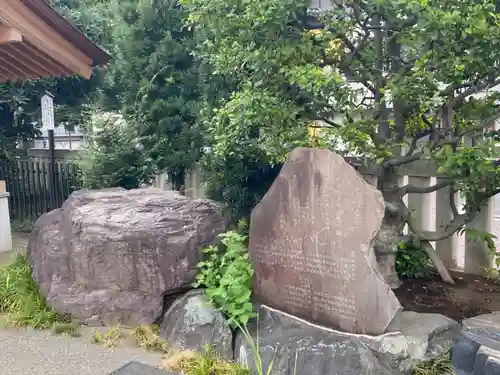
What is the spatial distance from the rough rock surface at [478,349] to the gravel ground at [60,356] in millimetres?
2245

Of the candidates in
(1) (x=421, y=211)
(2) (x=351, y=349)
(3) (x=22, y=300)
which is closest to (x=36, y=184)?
(3) (x=22, y=300)

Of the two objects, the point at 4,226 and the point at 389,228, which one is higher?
the point at 389,228

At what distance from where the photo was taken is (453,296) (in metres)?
5.12

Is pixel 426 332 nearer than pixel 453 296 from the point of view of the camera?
Yes

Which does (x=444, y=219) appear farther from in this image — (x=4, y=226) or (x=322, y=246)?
(x=4, y=226)

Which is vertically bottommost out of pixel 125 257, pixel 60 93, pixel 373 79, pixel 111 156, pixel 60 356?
pixel 60 356

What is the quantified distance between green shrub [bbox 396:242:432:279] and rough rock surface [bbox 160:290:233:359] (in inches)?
90.0

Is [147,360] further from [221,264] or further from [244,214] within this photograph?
[244,214]

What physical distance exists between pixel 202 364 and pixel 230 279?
749 millimetres

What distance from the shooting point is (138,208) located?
5.25 metres

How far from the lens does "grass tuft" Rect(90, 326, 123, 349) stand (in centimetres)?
463

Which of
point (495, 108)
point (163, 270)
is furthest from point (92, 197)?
point (495, 108)

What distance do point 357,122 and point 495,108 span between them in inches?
46.3

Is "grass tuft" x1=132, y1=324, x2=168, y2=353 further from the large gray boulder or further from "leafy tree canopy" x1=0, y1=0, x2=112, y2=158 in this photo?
"leafy tree canopy" x1=0, y1=0, x2=112, y2=158
